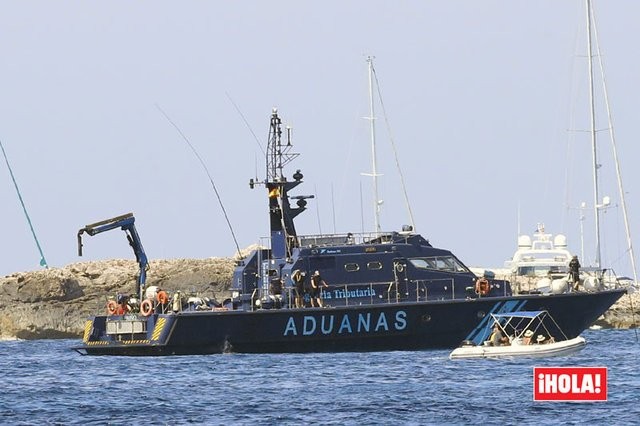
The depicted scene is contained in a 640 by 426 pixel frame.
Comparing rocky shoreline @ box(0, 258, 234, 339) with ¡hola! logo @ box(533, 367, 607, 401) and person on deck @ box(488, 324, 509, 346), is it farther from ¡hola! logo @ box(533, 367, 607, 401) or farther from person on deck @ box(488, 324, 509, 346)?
¡hola! logo @ box(533, 367, 607, 401)

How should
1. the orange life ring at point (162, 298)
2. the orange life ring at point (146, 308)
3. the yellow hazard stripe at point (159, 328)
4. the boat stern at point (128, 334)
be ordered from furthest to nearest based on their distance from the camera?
the orange life ring at point (162, 298) < the orange life ring at point (146, 308) < the boat stern at point (128, 334) < the yellow hazard stripe at point (159, 328)

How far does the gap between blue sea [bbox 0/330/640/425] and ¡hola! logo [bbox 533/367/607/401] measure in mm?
301

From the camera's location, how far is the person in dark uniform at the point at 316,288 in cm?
4244

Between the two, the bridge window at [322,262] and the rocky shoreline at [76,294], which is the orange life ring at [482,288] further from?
the rocky shoreline at [76,294]

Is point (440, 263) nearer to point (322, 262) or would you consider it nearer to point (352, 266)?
point (352, 266)

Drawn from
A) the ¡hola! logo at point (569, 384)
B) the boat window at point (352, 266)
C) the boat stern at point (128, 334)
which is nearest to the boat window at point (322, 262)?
the boat window at point (352, 266)

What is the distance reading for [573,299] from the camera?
142 feet

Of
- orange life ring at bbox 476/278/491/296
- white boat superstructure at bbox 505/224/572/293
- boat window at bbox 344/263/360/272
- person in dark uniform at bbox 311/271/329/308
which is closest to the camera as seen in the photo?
person in dark uniform at bbox 311/271/329/308

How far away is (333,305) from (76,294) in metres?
27.0

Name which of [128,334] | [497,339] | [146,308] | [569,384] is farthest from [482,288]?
[569,384]

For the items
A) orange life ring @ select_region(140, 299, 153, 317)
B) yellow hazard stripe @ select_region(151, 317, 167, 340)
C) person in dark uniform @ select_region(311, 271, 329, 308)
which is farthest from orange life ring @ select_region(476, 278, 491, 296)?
orange life ring @ select_region(140, 299, 153, 317)

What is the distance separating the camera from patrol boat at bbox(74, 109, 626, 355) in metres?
42.3

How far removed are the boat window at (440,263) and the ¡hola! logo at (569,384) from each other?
9.62 meters

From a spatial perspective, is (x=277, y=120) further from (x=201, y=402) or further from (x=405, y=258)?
(x=201, y=402)
